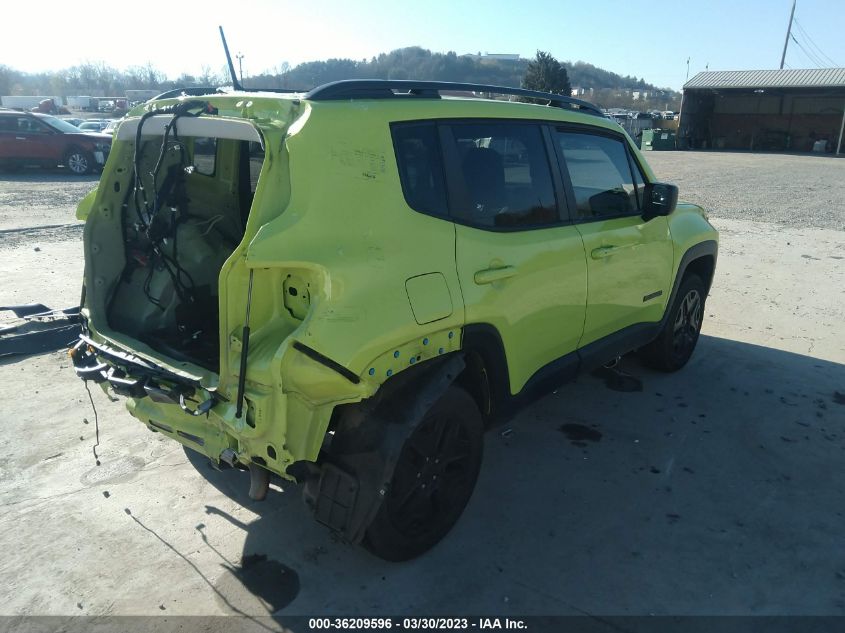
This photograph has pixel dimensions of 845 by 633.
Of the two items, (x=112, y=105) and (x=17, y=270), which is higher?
(x=112, y=105)

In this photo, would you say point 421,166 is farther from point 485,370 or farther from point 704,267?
point 704,267

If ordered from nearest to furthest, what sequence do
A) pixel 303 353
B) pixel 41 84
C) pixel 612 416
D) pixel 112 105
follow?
pixel 303 353 < pixel 612 416 < pixel 112 105 < pixel 41 84

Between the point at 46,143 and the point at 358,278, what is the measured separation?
63.0 ft

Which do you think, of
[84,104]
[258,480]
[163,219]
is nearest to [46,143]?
[163,219]

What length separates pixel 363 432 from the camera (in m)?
2.70

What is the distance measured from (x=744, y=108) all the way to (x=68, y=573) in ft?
159

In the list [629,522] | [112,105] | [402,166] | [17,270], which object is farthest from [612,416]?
[112,105]

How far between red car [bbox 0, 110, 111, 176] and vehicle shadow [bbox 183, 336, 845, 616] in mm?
17701

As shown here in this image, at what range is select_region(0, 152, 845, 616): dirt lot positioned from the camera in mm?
2852

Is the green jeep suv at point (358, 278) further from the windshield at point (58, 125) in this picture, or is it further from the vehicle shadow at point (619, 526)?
the windshield at point (58, 125)

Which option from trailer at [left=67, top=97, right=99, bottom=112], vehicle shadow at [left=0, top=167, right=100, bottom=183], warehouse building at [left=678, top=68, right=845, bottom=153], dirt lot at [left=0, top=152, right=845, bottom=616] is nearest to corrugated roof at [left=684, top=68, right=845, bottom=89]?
warehouse building at [left=678, top=68, right=845, bottom=153]

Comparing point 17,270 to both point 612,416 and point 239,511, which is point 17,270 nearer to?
point 239,511

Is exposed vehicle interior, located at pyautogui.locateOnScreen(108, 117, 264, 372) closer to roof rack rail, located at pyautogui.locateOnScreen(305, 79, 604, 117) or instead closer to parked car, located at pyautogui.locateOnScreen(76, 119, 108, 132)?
roof rack rail, located at pyautogui.locateOnScreen(305, 79, 604, 117)

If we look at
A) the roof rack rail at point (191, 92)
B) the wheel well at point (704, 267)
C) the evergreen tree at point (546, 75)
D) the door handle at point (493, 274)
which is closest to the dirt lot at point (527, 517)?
the wheel well at point (704, 267)
